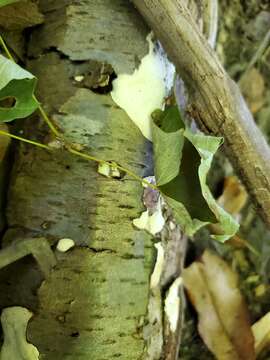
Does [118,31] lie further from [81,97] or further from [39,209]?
[39,209]

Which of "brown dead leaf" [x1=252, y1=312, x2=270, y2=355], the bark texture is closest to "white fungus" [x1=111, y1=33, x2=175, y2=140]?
the bark texture

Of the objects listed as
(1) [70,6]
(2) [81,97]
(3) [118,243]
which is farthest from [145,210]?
(1) [70,6]

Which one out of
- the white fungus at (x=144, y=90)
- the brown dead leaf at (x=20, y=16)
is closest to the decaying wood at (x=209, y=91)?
the white fungus at (x=144, y=90)

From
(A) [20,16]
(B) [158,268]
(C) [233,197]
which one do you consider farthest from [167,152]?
(C) [233,197]

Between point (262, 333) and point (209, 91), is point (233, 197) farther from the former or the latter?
point (209, 91)

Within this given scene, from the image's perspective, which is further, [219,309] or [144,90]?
[219,309]

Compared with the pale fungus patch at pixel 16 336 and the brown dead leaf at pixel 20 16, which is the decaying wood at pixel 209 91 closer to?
the brown dead leaf at pixel 20 16
